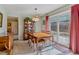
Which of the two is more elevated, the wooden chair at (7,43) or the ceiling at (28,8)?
the ceiling at (28,8)

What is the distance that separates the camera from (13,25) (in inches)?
85.1

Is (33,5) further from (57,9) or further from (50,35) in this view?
(50,35)

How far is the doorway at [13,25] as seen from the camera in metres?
2.12

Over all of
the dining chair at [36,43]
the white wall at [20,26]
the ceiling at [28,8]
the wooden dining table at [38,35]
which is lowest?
the dining chair at [36,43]

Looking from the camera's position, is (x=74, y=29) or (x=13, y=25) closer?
(x=74, y=29)

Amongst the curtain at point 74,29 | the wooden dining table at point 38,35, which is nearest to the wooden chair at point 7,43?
the wooden dining table at point 38,35

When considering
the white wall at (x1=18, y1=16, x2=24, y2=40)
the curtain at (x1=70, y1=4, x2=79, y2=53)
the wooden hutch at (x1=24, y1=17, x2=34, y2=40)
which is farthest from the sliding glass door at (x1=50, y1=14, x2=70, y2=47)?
the white wall at (x1=18, y1=16, x2=24, y2=40)

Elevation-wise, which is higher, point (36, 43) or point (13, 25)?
point (13, 25)

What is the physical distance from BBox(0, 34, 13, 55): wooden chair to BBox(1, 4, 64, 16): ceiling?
1.50ft

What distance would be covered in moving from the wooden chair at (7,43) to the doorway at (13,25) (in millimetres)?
88

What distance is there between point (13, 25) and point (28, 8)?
16.1 inches

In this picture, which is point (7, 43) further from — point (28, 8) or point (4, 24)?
point (28, 8)

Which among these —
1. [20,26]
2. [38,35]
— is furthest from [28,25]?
[38,35]

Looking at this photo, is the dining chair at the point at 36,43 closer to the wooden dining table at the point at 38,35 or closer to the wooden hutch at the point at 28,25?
the wooden dining table at the point at 38,35
